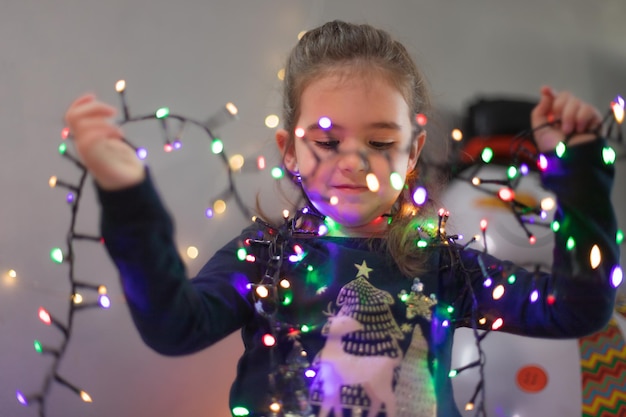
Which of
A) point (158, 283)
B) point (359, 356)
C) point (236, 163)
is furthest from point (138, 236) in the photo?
point (359, 356)

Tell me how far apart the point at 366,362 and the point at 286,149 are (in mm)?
261

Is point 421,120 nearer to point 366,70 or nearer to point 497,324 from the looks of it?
point 366,70

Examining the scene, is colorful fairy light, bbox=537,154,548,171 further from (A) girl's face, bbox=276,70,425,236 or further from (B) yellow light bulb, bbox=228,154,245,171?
(B) yellow light bulb, bbox=228,154,245,171

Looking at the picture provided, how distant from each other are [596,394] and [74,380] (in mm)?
665

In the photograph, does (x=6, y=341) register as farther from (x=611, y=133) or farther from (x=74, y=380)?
(x=611, y=133)

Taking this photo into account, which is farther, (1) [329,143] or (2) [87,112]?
(1) [329,143]

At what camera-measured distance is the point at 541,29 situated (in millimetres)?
926

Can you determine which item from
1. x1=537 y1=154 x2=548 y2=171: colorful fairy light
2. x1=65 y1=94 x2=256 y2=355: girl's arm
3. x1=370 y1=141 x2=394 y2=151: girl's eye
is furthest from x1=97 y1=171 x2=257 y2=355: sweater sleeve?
x1=537 y1=154 x2=548 y2=171: colorful fairy light

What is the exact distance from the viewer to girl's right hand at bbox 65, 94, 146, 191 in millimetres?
454

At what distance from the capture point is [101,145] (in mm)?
455

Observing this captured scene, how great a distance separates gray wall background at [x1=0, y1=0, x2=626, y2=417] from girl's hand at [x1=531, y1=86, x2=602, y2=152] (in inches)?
8.7

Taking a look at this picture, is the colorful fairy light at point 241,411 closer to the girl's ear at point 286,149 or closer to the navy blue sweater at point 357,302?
the navy blue sweater at point 357,302

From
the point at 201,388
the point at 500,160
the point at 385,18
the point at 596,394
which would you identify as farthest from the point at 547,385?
the point at 385,18

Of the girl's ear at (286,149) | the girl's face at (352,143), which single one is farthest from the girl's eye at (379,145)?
the girl's ear at (286,149)
